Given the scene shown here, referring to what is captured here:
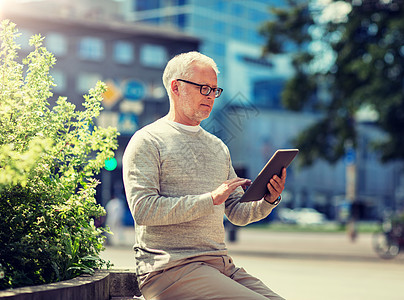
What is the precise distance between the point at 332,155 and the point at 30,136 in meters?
18.3

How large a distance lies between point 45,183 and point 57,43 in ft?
193

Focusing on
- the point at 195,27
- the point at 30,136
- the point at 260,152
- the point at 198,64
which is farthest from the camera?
the point at 195,27

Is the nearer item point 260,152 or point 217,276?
point 217,276

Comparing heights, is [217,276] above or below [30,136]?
below

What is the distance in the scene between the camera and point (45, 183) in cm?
350

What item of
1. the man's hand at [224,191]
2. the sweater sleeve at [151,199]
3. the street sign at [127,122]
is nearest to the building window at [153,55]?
the street sign at [127,122]

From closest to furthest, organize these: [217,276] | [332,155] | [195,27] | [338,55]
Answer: [217,276] < [338,55] < [332,155] < [195,27]

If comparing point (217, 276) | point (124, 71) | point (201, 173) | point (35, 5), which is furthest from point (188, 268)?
point (35, 5)

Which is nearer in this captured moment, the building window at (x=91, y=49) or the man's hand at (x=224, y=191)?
the man's hand at (x=224, y=191)

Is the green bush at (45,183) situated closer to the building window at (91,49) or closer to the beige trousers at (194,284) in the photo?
the beige trousers at (194,284)

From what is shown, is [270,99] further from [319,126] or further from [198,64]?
[198,64]

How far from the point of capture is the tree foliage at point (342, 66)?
1772 centimetres

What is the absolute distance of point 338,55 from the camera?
19.6 metres

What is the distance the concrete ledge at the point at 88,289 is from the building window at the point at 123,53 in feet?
200
